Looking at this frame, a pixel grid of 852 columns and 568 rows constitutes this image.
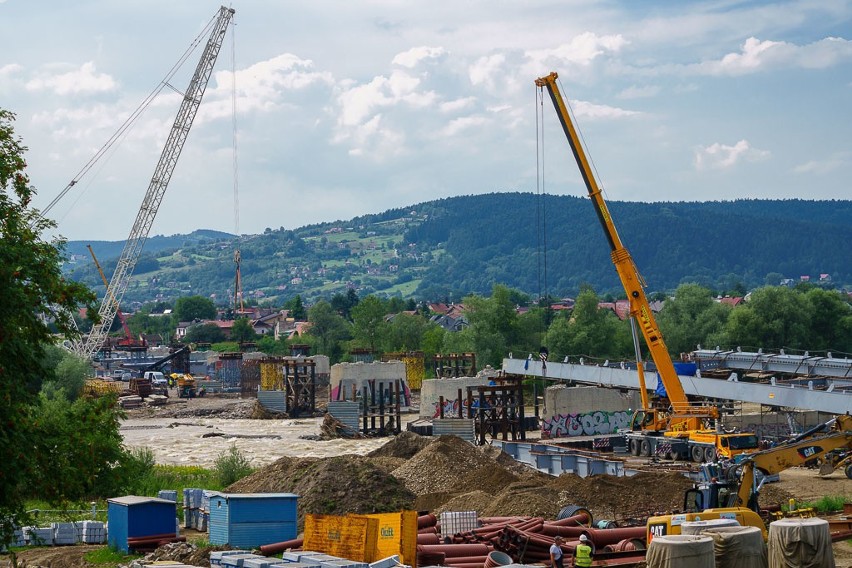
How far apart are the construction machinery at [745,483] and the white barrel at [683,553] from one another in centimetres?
502

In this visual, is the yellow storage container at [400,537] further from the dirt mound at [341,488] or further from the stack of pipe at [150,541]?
the dirt mound at [341,488]

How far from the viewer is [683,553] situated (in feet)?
55.2

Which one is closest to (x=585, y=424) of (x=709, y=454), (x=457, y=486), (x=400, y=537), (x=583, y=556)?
(x=709, y=454)

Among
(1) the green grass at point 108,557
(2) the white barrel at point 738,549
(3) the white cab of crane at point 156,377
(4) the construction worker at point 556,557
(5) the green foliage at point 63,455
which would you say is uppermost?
(5) the green foliage at point 63,455

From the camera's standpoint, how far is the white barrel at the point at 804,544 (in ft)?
58.3

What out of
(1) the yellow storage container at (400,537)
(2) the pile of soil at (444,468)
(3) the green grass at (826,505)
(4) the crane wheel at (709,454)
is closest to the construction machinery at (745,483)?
(3) the green grass at (826,505)

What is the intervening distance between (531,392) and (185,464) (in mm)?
37135

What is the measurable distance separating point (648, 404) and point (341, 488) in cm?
1904

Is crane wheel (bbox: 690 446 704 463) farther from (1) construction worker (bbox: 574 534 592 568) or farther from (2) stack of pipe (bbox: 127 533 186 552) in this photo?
(1) construction worker (bbox: 574 534 592 568)

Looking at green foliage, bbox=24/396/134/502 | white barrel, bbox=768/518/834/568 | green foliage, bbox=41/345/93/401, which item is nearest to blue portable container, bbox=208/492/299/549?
green foliage, bbox=24/396/134/502

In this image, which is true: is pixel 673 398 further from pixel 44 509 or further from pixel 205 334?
pixel 205 334

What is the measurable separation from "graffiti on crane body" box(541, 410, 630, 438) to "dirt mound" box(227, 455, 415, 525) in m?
22.1

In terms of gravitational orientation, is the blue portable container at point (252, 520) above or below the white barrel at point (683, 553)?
below

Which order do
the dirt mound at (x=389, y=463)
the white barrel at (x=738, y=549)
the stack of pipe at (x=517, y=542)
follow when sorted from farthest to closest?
the dirt mound at (x=389, y=463) < the stack of pipe at (x=517, y=542) < the white barrel at (x=738, y=549)
